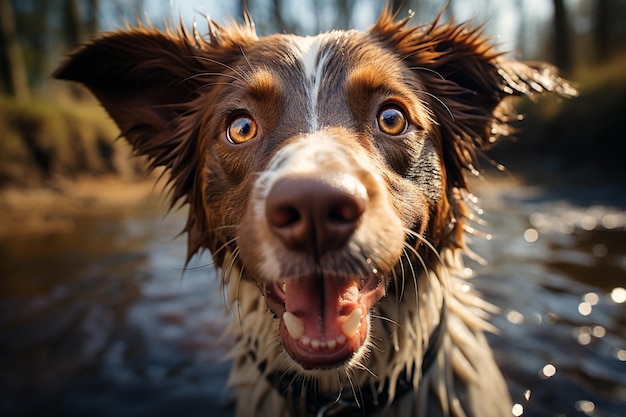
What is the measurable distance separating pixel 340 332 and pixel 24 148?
46.5ft

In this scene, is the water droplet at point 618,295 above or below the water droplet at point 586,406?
above

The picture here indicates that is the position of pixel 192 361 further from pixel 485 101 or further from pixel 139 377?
pixel 485 101

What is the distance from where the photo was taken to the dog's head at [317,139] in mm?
1851

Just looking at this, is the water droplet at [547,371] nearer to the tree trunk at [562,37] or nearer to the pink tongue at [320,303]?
the pink tongue at [320,303]

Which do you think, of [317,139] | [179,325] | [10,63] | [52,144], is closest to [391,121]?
[317,139]

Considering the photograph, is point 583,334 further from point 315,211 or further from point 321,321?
point 315,211

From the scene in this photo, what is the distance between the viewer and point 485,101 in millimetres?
3043

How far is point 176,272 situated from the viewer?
21.9 feet

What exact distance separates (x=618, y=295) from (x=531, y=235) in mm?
2923

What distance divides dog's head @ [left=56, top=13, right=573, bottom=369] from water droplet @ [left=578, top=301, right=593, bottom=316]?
9.02 feet

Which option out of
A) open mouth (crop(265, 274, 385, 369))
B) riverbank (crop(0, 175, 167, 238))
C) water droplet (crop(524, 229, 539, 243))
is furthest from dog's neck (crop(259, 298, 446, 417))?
riverbank (crop(0, 175, 167, 238))

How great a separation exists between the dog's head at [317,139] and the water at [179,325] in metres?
0.77

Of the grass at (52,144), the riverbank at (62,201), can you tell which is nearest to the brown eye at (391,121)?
the riverbank at (62,201)

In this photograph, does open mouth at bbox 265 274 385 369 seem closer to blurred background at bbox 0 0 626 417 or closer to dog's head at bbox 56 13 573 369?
dog's head at bbox 56 13 573 369
